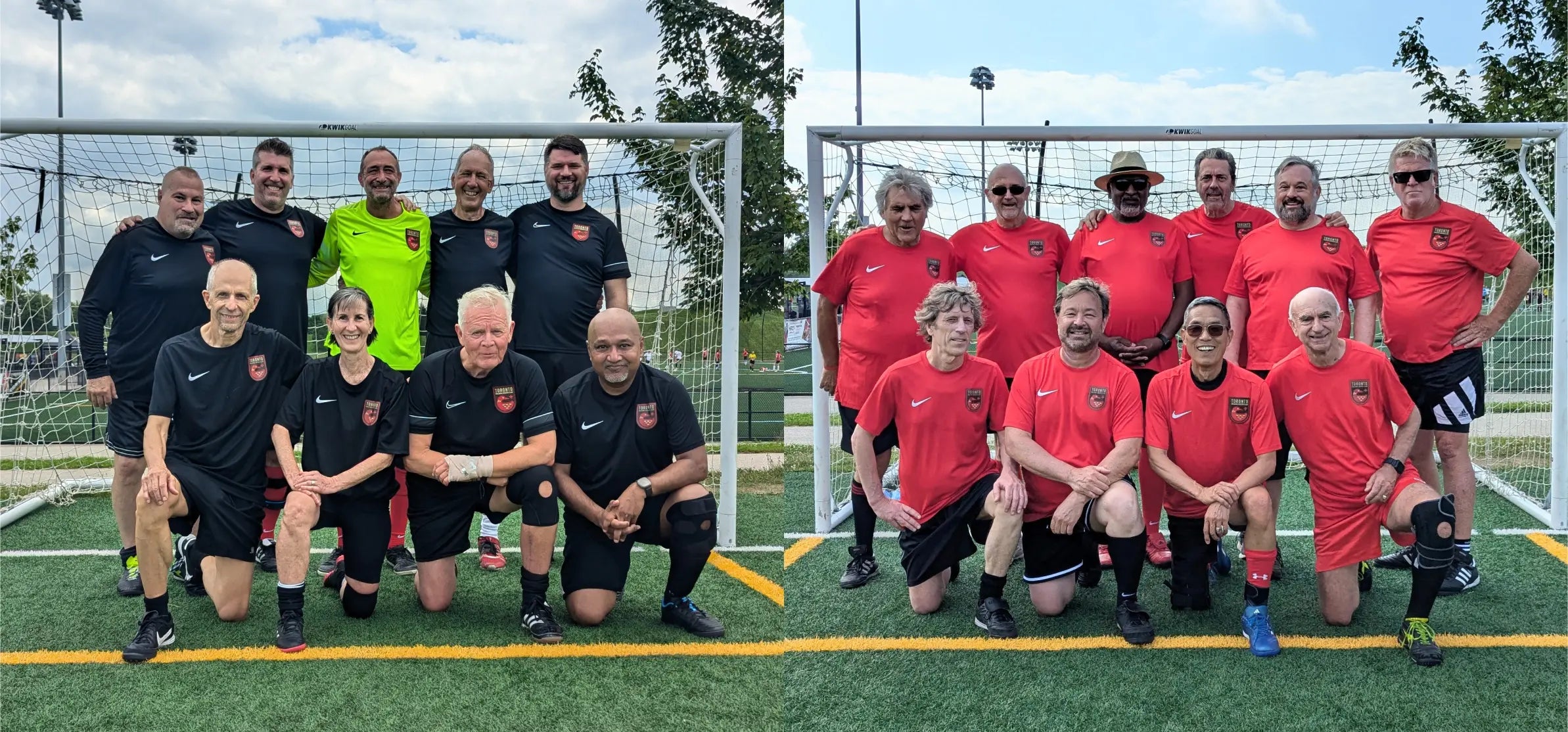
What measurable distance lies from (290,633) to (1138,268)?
3671 millimetres

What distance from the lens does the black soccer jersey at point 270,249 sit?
4070mm

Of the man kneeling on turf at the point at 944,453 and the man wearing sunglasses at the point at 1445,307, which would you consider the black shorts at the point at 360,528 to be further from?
the man wearing sunglasses at the point at 1445,307

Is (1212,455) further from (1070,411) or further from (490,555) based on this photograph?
(490,555)

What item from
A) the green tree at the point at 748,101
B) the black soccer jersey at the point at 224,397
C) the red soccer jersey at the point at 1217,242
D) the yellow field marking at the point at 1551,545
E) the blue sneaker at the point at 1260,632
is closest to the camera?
the blue sneaker at the point at 1260,632

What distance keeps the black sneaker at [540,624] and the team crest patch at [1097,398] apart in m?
2.19

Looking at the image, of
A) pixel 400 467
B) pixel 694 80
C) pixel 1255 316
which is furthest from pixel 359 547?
pixel 694 80

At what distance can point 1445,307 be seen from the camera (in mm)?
4074

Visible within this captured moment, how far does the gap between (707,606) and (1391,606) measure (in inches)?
109

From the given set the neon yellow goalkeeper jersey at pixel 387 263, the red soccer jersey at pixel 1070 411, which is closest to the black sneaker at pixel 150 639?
the neon yellow goalkeeper jersey at pixel 387 263

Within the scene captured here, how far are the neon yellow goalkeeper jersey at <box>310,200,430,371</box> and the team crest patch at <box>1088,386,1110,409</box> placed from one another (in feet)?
9.42

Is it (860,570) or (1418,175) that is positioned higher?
(1418,175)

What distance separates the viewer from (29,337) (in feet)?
19.9

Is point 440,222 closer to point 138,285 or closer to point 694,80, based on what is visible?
point 138,285

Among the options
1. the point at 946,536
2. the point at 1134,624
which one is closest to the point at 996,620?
the point at 946,536
